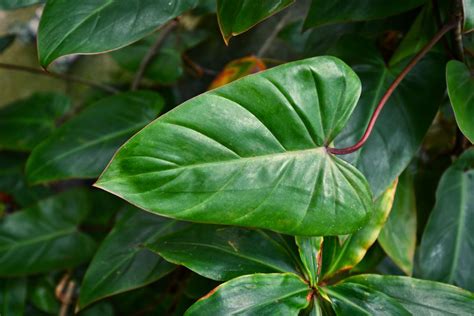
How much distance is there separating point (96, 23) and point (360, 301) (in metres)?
0.55

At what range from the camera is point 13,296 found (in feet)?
4.50

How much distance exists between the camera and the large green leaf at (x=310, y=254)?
2.72ft

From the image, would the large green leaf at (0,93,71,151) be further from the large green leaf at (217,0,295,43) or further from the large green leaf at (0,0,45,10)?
the large green leaf at (217,0,295,43)

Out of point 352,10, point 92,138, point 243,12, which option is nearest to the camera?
point 243,12

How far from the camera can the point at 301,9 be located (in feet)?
5.42

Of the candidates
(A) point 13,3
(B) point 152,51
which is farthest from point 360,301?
(B) point 152,51

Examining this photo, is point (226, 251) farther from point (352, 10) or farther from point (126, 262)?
point (352, 10)

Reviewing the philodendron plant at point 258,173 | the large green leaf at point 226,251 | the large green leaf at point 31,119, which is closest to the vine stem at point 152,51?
the philodendron plant at point 258,173

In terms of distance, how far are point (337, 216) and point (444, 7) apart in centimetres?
54

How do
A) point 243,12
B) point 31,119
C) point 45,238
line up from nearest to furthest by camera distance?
point 243,12 → point 45,238 → point 31,119

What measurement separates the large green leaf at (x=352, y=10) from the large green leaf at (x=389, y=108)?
8 cm

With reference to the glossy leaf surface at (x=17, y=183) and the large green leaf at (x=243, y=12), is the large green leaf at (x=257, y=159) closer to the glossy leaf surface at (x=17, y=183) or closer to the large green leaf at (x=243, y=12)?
the large green leaf at (x=243, y=12)

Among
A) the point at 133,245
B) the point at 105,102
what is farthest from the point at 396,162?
the point at 105,102

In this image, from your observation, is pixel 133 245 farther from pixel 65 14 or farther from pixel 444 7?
pixel 444 7
